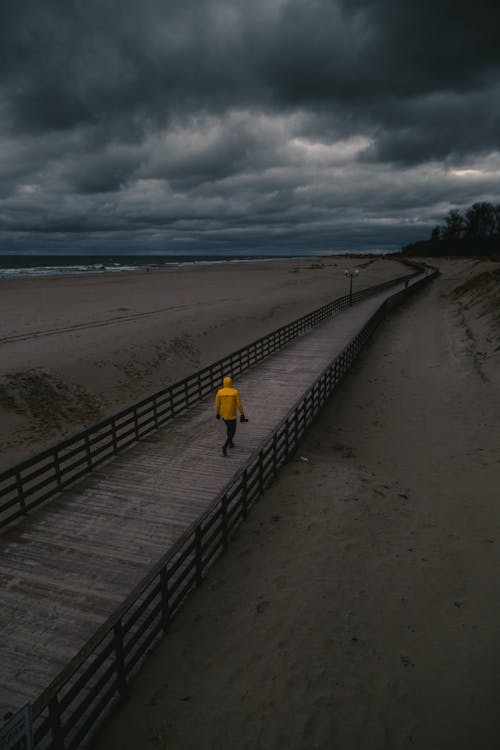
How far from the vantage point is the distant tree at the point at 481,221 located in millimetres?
133375

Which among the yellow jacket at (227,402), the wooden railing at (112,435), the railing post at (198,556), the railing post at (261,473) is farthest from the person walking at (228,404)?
the railing post at (198,556)

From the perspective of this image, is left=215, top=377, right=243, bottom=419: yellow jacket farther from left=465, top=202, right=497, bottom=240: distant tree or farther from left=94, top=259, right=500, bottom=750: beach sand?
left=465, top=202, right=497, bottom=240: distant tree

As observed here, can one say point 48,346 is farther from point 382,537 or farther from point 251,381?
point 382,537

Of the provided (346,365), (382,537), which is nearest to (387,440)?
(382,537)

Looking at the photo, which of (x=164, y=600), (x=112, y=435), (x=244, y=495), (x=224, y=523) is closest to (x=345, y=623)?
(x=224, y=523)

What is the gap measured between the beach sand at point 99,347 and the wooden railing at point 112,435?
4.75 feet

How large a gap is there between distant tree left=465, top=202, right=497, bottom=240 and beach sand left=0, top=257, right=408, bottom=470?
112950 millimetres

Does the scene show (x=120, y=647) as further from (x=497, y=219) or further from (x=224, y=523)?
(x=497, y=219)

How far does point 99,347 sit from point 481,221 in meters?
146

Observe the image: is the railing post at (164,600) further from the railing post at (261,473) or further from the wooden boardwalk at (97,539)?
the railing post at (261,473)

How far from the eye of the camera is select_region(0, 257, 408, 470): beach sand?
53.7ft

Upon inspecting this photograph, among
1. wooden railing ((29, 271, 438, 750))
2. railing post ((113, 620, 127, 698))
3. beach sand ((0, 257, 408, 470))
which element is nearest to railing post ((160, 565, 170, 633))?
wooden railing ((29, 271, 438, 750))

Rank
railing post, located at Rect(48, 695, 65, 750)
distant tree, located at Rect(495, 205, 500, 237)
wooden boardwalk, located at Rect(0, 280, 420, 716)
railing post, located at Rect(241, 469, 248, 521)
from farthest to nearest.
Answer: distant tree, located at Rect(495, 205, 500, 237), railing post, located at Rect(241, 469, 248, 521), wooden boardwalk, located at Rect(0, 280, 420, 716), railing post, located at Rect(48, 695, 65, 750)

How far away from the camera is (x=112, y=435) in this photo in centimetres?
1203
